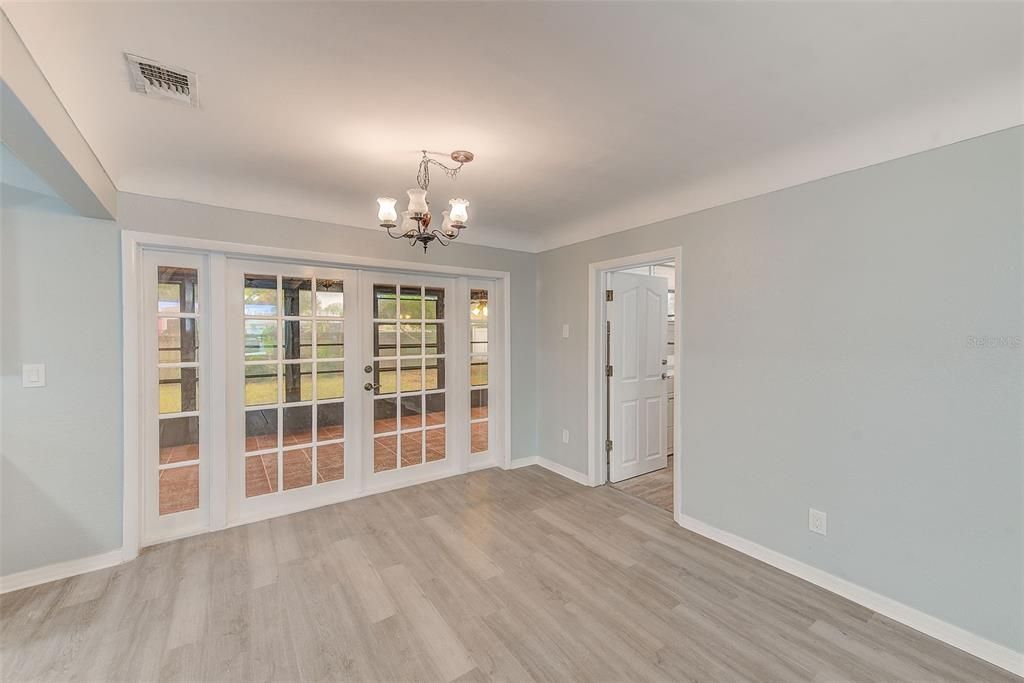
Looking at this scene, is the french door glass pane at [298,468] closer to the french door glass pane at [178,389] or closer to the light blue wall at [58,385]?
the french door glass pane at [178,389]

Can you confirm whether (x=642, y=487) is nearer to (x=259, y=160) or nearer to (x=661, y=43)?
(x=661, y=43)

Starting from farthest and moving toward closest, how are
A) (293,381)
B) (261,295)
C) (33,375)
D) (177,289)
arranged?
(293,381) → (261,295) → (177,289) → (33,375)

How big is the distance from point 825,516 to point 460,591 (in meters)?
2.02

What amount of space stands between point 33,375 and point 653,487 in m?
4.26

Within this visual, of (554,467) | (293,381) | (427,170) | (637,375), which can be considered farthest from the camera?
(554,467)

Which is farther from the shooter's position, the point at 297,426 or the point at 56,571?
the point at 297,426

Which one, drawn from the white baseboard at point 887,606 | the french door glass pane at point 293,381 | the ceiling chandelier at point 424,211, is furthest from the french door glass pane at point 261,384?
the white baseboard at point 887,606

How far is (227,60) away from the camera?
153 centimetres

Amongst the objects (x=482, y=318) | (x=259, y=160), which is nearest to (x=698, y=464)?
(x=482, y=318)

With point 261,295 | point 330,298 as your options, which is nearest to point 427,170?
point 330,298

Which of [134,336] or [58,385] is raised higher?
[134,336]

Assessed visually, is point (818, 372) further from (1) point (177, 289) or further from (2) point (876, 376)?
(1) point (177, 289)

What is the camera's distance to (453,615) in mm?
2025

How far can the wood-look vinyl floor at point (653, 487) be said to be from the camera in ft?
11.1
